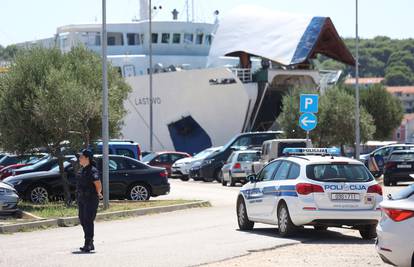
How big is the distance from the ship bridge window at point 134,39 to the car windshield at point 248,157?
29.9 meters

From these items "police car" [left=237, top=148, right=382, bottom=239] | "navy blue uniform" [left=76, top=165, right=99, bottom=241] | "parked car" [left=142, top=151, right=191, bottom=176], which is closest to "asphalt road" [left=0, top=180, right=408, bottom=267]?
"police car" [left=237, top=148, right=382, bottom=239]

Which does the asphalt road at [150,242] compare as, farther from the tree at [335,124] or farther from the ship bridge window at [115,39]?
the ship bridge window at [115,39]

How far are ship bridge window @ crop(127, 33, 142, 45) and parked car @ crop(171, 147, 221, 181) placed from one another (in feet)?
68.2

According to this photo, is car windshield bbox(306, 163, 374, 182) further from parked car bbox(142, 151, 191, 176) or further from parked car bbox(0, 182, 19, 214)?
parked car bbox(142, 151, 191, 176)

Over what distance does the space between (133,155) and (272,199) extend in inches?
604

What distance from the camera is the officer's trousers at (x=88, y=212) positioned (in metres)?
13.7

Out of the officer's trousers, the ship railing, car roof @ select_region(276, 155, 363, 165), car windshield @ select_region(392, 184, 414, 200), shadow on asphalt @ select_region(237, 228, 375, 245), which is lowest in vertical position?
shadow on asphalt @ select_region(237, 228, 375, 245)

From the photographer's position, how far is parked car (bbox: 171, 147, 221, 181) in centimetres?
4364

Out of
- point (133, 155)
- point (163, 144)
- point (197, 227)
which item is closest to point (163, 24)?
point (163, 144)

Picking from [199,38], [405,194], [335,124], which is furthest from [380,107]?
[405,194]

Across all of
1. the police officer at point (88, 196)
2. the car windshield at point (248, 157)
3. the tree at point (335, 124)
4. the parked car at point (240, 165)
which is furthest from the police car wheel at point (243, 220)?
the tree at point (335, 124)

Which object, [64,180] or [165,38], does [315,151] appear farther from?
[165,38]

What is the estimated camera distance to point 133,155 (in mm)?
30859

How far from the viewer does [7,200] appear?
65.5 feet
